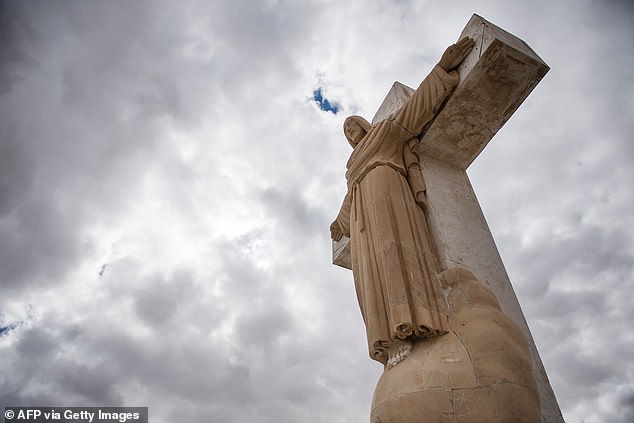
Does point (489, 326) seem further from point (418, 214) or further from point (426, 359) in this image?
point (418, 214)

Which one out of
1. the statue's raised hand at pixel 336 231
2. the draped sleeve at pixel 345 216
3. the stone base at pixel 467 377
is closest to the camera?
the stone base at pixel 467 377

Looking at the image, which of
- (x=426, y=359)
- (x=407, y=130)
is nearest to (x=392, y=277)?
(x=426, y=359)

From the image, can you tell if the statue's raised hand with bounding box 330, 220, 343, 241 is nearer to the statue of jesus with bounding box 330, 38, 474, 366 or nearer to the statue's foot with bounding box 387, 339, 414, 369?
the statue of jesus with bounding box 330, 38, 474, 366

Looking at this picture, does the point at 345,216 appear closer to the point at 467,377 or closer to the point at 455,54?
the point at 455,54

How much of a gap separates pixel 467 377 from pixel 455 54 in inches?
168

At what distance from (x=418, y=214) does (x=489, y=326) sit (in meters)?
1.75

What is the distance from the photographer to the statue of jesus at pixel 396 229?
397 cm

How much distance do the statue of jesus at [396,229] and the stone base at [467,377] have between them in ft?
0.68

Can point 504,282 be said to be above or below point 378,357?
above

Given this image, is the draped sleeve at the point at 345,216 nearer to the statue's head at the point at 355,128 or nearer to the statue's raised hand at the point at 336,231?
the statue's raised hand at the point at 336,231

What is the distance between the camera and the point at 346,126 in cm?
688

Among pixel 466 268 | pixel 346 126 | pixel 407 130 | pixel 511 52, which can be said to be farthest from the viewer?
pixel 346 126

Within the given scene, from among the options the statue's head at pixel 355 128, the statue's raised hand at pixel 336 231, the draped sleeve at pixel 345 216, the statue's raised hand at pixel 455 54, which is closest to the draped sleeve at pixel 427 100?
the statue's raised hand at pixel 455 54

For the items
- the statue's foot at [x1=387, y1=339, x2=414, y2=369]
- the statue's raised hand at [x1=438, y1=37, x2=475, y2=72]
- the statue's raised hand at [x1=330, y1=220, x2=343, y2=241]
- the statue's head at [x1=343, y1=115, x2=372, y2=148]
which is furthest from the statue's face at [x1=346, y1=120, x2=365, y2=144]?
the statue's foot at [x1=387, y1=339, x2=414, y2=369]
